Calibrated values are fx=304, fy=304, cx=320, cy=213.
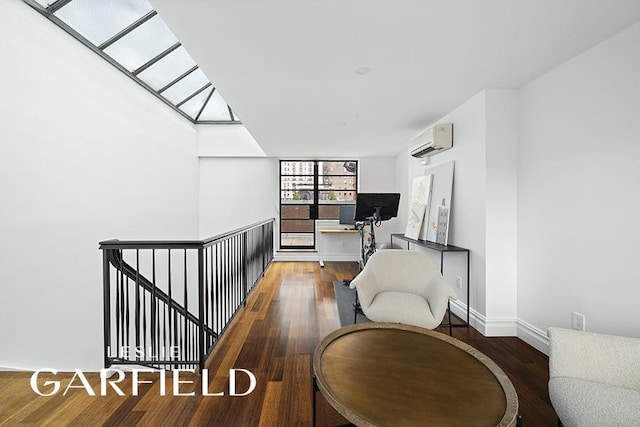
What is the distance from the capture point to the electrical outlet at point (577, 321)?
2.30m

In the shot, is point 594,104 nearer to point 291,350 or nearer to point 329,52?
point 329,52

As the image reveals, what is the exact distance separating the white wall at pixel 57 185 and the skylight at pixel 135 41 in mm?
153

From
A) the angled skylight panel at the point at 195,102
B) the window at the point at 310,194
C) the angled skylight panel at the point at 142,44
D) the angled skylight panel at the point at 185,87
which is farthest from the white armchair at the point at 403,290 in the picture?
the angled skylight panel at the point at 195,102

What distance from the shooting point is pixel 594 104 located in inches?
87.2

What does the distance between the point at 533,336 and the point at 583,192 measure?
1.36 metres

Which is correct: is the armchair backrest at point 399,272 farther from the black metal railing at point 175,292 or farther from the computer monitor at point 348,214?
the computer monitor at point 348,214

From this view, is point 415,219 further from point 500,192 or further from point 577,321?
point 577,321

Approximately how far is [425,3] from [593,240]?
6.69 feet

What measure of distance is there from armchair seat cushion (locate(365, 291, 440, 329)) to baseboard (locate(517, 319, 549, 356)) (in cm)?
105

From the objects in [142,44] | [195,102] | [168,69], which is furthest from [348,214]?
[142,44]

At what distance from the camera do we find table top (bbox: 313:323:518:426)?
45.3 inches

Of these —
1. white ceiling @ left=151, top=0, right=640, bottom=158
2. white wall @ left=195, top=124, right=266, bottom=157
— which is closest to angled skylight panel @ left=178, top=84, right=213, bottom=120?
white wall @ left=195, top=124, right=266, bottom=157

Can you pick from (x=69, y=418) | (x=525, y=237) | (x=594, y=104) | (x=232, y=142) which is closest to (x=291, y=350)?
(x=69, y=418)

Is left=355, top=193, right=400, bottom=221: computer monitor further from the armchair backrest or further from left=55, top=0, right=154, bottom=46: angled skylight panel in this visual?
left=55, top=0, right=154, bottom=46: angled skylight panel
